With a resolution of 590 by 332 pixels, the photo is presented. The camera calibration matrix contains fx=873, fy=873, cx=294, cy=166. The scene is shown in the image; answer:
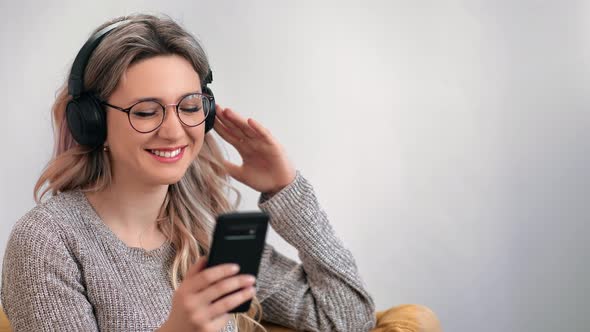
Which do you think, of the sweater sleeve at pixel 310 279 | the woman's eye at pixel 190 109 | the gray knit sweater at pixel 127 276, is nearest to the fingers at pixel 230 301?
the gray knit sweater at pixel 127 276

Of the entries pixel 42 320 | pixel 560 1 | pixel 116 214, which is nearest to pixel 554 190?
pixel 560 1

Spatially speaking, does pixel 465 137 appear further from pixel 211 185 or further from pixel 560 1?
pixel 211 185

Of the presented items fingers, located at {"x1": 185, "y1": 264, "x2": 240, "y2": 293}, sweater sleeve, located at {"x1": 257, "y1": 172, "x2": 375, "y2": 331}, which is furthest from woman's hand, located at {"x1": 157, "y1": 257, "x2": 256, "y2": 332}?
sweater sleeve, located at {"x1": 257, "y1": 172, "x2": 375, "y2": 331}

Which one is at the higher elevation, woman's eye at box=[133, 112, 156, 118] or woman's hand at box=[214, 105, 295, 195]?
woman's eye at box=[133, 112, 156, 118]

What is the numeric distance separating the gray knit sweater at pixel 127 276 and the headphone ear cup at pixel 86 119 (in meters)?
0.15

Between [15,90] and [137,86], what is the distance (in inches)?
32.3

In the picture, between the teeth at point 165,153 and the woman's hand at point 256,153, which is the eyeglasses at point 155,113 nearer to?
the teeth at point 165,153

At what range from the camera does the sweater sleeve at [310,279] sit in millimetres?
1950

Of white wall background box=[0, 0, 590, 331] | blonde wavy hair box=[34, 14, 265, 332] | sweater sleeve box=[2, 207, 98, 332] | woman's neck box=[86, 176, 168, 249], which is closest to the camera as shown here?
sweater sleeve box=[2, 207, 98, 332]

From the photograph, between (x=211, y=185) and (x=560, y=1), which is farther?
(x=560, y=1)

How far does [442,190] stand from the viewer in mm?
2619

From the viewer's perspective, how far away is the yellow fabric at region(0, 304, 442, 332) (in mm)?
1930

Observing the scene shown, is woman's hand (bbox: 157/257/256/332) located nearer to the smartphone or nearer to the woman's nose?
the smartphone

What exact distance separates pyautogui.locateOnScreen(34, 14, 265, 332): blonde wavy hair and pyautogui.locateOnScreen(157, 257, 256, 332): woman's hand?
0.49 m
